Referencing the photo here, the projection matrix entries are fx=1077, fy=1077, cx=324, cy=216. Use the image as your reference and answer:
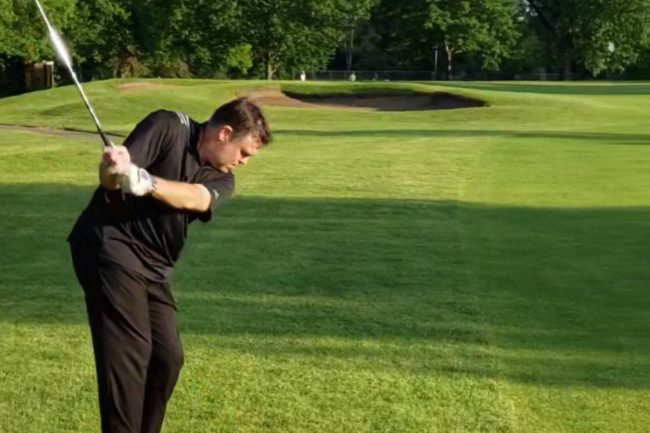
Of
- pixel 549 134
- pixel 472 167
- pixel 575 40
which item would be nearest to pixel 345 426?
pixel 472 167

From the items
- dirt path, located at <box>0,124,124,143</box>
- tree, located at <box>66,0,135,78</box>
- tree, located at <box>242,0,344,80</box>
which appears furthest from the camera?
tree, located at <box>242,0,344,80</box>

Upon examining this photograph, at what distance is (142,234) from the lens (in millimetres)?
4508

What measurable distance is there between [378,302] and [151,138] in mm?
4576

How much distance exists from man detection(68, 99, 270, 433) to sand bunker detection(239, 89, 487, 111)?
34826 mm

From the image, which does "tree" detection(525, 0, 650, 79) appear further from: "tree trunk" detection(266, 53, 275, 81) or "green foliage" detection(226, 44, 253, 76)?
"green foliage" detection(226, 44, 253, 76)

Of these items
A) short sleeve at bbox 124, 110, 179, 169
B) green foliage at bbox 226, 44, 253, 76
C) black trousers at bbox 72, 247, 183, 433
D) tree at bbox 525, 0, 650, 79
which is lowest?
black trousers at bbox 72, 247, 183, 433

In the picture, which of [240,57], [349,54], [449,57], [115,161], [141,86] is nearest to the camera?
[115,161]

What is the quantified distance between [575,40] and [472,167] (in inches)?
2968

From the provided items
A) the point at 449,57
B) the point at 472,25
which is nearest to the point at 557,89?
the point at 472,25

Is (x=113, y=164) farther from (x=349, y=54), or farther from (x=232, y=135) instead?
(x=349, y=54)

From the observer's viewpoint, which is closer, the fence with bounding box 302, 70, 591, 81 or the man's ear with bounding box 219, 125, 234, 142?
the man's ear with bounding box 219, 125, 234, 142

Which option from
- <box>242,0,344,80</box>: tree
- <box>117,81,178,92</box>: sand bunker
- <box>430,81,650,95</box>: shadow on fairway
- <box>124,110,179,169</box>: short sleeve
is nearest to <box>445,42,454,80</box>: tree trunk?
<box>242,0,344,80</box>: tree

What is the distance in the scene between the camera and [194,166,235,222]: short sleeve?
4.50 metres

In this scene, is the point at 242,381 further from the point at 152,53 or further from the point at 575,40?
the point at 575,40
